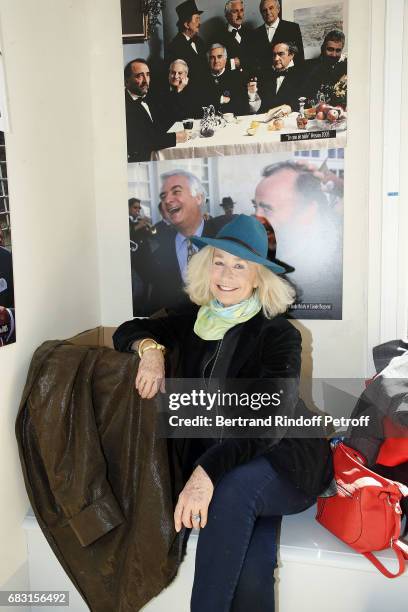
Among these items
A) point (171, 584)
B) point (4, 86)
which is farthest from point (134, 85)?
point (171, 584)

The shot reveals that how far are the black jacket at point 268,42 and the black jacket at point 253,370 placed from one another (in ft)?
3.46

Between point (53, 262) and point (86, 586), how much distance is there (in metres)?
1.11

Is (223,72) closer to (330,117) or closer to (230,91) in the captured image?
(230,91)

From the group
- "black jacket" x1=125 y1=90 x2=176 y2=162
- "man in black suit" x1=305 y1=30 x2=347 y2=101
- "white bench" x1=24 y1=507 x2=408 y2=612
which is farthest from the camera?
"black jacket" x1=125 y1=90 x2=176 y2=162

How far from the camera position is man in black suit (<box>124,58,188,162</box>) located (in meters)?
2.09

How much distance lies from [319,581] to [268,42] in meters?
1.94

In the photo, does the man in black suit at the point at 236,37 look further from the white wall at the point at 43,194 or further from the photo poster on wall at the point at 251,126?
the white wall at the point at 43,194

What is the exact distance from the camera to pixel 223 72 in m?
2.00

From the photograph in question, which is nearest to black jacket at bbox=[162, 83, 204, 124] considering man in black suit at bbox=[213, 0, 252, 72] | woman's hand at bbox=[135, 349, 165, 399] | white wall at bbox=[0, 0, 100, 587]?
man in black suit at bbox=[213, 0, 252, 72]

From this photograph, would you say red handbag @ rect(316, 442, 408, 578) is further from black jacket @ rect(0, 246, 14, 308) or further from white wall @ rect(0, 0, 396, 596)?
black jacket @ rect(0, 246, 14, 308)

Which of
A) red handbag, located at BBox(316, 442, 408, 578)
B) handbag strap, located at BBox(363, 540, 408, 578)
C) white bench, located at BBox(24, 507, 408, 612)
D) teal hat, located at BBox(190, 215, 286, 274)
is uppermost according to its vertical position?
teal hat, located at BBox(190, 215, 286, 274)

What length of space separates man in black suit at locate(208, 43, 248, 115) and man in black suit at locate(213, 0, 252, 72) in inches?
1.0

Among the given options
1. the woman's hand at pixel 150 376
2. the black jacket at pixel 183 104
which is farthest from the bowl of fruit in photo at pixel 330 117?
the woman's hand at pixel 150 376

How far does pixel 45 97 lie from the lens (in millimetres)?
1758
